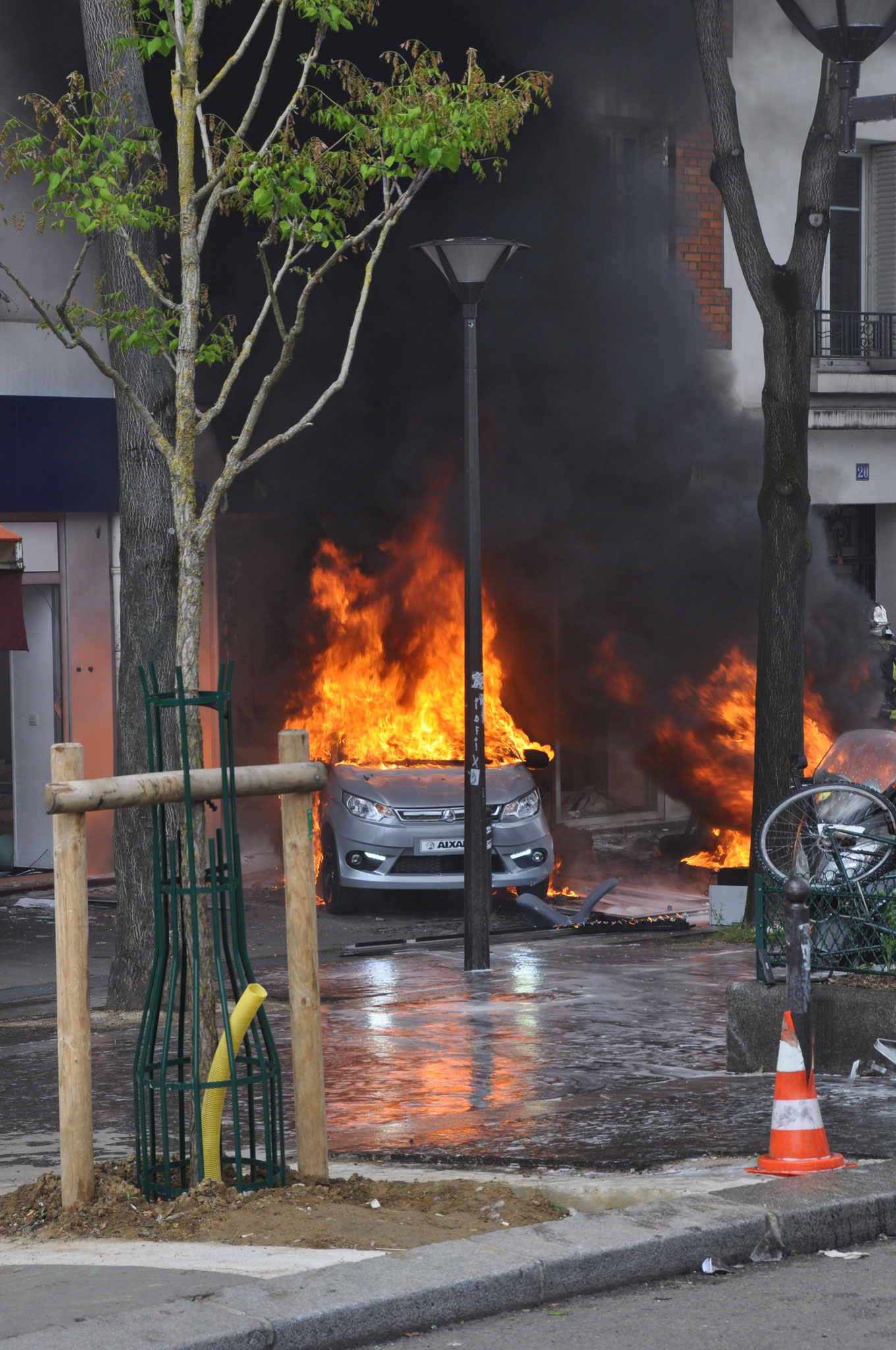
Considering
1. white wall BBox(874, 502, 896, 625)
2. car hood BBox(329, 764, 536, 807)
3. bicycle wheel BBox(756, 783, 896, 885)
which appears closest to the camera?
bicycle wheel BBox(756, 783, 896, 885)

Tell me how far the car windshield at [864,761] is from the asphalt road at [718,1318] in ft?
13.8

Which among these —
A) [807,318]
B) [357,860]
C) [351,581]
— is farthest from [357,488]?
[807,318]

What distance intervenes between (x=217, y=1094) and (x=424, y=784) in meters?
8.25

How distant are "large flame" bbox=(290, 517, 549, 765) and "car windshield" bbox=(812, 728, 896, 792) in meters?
6.56

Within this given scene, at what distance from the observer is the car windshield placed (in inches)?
359

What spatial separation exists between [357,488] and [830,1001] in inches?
402

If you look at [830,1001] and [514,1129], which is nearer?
[514,1129]

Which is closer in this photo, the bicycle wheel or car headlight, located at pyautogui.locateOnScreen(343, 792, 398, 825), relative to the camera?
the bicycle wheel

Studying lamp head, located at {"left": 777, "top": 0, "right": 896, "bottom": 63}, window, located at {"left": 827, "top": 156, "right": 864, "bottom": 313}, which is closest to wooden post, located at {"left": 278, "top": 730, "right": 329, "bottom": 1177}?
lamp head, located at {"left": 777, "top": 0, "right": 896, "bottom": 63}

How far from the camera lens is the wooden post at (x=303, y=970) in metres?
5.40

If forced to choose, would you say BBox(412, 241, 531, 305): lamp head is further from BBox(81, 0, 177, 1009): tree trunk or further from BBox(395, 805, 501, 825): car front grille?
BBox(395, 805, 501, 825): car front grille

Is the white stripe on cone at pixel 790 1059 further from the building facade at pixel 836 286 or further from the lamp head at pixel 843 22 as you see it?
the building facade at pixel 836 286

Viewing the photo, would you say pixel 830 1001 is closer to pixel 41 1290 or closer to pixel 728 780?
pixel 41 1290

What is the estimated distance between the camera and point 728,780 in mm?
17156
